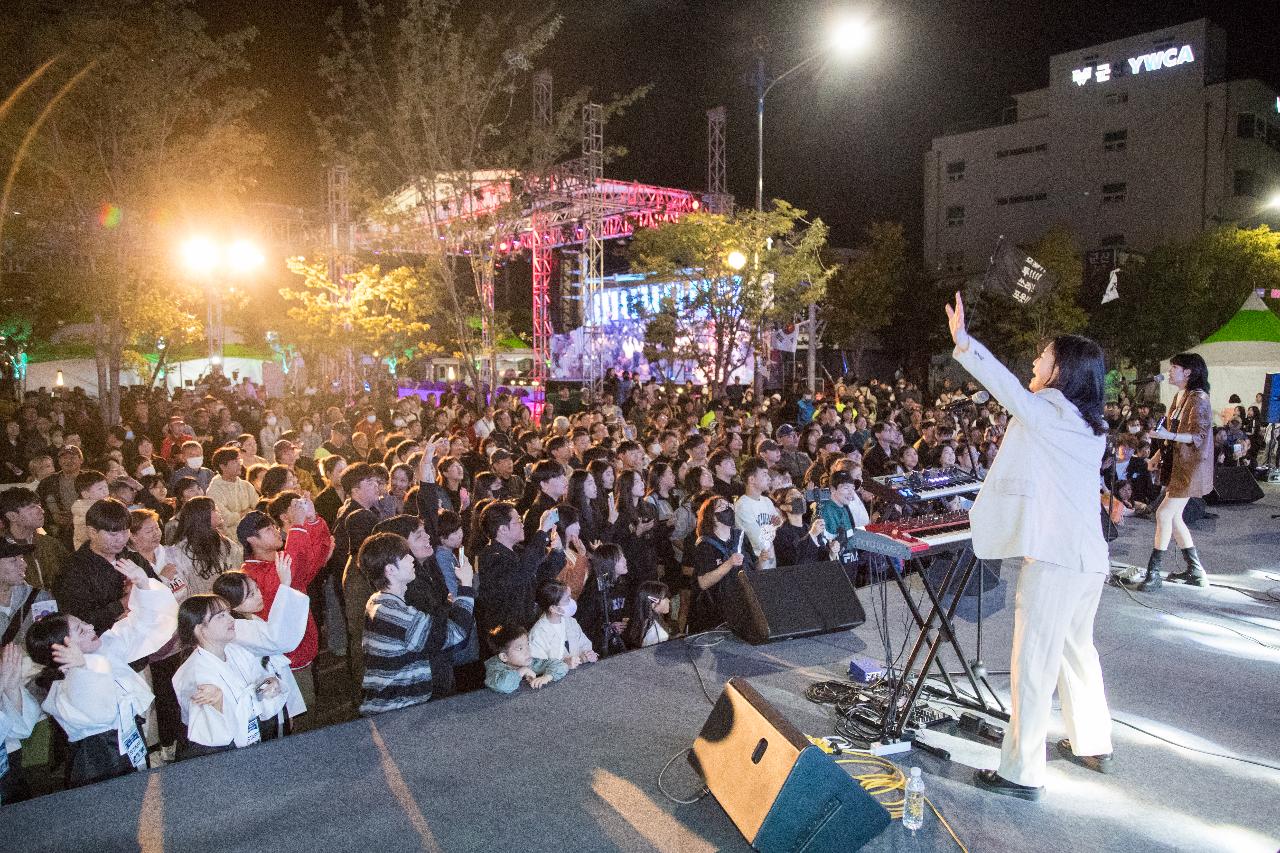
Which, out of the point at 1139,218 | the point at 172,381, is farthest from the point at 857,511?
the point at 1139,218

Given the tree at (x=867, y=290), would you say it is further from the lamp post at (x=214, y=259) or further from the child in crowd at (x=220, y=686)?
the child in crowd at (x=220, y=686)

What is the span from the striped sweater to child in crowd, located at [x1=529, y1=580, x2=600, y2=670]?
408mm

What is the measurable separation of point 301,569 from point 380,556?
4.82ft

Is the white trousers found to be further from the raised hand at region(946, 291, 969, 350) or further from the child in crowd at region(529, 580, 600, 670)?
the child in crowd at region(529, 580, 600, 670)

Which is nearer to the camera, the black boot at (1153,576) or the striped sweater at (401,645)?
the striped sweater at (401,645)

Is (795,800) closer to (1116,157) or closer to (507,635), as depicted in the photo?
(507,635)

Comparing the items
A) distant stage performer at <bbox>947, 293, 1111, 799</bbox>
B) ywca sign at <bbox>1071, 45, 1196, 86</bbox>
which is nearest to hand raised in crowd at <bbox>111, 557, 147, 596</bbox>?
distant stage performer at <bbox>947, 293, 1111, 799</bbox>

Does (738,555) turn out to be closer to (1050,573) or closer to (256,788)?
(1050,573)

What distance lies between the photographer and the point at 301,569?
5.28 m

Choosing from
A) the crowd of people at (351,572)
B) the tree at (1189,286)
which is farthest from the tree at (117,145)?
the tree at (1189,286)

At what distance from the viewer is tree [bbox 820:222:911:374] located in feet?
106

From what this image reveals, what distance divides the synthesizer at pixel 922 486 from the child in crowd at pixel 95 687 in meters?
3.81

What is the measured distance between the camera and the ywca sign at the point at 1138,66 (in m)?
34.5

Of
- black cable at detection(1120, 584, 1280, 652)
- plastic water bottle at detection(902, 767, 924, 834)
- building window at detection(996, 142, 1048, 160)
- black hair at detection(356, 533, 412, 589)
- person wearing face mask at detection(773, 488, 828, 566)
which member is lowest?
black cable at detection(1120, 584, 1280, 652)
